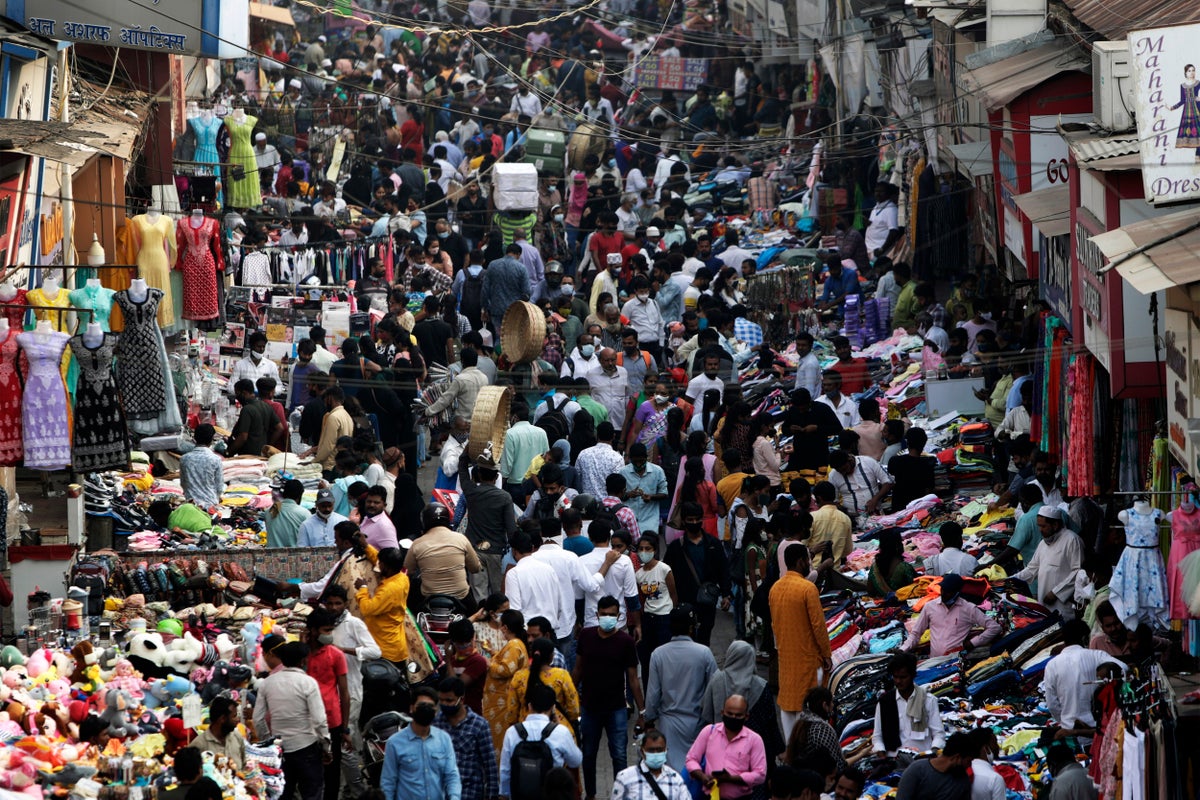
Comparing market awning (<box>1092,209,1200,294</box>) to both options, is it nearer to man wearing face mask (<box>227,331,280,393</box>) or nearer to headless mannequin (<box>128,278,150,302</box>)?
headless mannequin (<box>128,278,150,302</box>)

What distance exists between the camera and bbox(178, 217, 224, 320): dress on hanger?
18766mm

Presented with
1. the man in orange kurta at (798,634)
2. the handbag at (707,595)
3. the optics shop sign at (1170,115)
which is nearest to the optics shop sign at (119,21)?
the handbag at (707,595)

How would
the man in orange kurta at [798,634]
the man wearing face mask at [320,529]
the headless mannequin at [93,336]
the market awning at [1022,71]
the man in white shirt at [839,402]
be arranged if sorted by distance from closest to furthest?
the man in orange kurta at [798,634]
the headless mannequin at [93,336]
the man wearing face mask at [320,529]
the market awning at [1022,71]
the man in white shirt at [839,402]

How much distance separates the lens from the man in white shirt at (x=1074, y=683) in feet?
36.5

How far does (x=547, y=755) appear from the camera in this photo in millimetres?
10000

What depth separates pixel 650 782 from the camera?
31.4 feet

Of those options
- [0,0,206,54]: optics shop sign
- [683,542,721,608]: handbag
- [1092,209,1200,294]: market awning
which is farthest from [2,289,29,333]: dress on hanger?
[1092,209,1200,294]: market awning

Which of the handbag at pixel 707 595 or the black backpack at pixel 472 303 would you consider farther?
the black backpack at pixel 472 303

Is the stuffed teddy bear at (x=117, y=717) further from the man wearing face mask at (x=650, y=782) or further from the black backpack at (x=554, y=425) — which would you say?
the black backpack at (x=554, y=425)

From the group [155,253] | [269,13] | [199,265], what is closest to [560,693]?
[155,253]

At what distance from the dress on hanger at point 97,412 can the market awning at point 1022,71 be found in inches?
276

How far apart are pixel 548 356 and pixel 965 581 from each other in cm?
693

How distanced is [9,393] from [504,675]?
3603 millimetres

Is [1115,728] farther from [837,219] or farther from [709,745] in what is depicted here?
[837,219]
